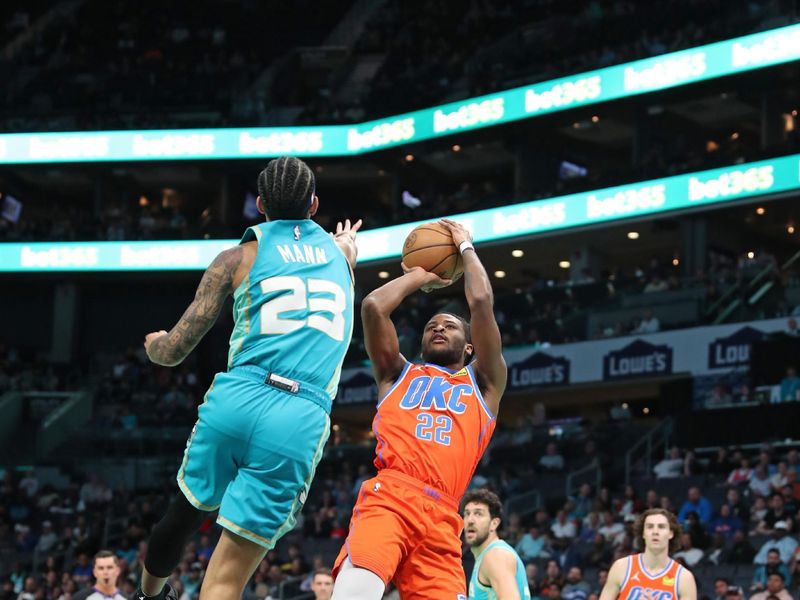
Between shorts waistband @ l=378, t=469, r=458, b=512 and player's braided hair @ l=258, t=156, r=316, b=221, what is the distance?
57.6 inches

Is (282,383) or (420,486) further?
(420,486)

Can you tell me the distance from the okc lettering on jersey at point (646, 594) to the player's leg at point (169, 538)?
4779mm

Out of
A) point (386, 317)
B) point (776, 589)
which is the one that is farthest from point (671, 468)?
point (386, 317)

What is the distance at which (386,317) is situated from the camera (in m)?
6.93

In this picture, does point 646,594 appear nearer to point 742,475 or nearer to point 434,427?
point 434,427

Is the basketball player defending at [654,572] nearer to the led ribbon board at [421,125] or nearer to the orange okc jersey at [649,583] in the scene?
the orange okc jersey at [649,583]

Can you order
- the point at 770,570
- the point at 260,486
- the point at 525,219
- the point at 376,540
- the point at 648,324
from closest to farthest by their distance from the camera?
the point at 260,486
the point at 376,540
the point at 770,570
the point at 648,324
the point at 525,219

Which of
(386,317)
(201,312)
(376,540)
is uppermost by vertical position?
(386,317)

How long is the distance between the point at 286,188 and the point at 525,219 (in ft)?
95.6

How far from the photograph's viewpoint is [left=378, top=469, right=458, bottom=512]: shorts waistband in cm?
664

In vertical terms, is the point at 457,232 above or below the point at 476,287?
above

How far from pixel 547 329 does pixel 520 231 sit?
14.3 feet

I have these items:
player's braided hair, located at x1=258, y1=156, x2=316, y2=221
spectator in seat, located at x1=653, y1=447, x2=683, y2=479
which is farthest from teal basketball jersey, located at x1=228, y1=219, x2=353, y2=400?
spectator in seat, located at x1=653, y1=447, x2=683, y2=479

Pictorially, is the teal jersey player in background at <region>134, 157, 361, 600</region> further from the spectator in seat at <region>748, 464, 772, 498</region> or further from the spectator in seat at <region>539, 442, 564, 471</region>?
the spectator in seat at <region>539, 442, 564, 471</region>
